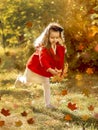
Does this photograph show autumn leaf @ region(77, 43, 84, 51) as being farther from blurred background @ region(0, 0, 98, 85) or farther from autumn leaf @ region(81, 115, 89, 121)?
autumn leaf @ region(81, 115, 89, 121)

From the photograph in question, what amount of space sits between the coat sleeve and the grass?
61cm

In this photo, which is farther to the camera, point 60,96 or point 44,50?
point 60,96

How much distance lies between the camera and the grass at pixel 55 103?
216 inches

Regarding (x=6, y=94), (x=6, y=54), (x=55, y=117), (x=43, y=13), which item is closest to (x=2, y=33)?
(x=6, y=54)

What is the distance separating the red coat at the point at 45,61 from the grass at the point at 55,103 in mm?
519

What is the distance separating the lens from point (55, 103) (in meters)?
6.39

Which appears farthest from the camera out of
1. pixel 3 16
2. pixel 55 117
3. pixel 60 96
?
pixel 3 16

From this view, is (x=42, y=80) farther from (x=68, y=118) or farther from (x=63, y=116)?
(x=68, y=118)

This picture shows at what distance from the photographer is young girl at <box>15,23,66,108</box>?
6120mm

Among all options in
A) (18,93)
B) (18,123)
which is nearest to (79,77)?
(18,93)

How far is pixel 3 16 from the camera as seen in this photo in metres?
9.26

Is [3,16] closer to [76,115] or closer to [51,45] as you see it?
[51,45]

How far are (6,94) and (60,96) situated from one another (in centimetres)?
87

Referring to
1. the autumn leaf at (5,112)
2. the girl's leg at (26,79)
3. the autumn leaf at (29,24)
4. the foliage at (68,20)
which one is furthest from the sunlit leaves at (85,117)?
the autumn leaf at (29,24)
